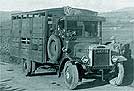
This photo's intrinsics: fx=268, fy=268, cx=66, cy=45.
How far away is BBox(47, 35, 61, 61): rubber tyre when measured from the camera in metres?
10.4

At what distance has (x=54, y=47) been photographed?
1065 centimetres

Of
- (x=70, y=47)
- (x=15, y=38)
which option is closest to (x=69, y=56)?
(x=70, y=47)

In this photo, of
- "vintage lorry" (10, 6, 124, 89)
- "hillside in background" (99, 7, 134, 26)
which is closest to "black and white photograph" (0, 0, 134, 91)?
"vintage lorry" (10, 6, 124, 89)

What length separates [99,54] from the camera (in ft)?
32.0

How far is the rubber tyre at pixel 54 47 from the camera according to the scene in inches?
409

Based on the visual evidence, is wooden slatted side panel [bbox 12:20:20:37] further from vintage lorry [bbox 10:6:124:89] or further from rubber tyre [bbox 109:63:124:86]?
rubber tyre [bbox 109:63:124:86]

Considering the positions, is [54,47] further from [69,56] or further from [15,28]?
[15,28]

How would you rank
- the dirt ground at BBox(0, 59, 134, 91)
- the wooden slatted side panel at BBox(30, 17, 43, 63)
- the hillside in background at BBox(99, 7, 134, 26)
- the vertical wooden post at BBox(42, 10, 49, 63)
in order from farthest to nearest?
the hillside in background at BBox(99, 7, 134, 26), the wooden slatted side panel at BBox(30, 17, 43, 63), the vertical wooden post at BBox(42, 10, 49, 63), the dirt ground at BBox(0, 59, 134, 91)

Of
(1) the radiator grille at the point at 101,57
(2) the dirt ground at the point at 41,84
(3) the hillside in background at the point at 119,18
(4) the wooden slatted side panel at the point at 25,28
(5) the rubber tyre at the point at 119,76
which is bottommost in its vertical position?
(2) the dirt ground at the point at 41,84

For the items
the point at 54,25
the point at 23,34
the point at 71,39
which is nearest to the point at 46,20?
the point at 54,25

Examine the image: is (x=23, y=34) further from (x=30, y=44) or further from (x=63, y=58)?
(x=63, y=58)

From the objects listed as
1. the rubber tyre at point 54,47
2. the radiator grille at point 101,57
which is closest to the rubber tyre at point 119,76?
the radiator grille at point 101,57

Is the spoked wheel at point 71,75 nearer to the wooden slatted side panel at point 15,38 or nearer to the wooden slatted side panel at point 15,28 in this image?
the wooden slatted side panel at point 15,38

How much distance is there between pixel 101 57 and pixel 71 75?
127 cm
